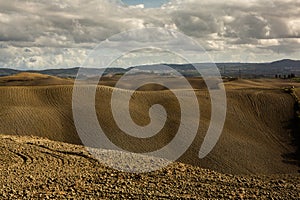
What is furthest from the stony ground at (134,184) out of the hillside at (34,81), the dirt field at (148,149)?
the hillside at (34,81)

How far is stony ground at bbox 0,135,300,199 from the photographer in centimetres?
1200

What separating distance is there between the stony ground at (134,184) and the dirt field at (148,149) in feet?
0.11

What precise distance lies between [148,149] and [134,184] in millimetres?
23695

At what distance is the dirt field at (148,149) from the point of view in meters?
12.6

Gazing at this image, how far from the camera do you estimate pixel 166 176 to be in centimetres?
1398

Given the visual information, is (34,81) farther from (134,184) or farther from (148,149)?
(134,184)

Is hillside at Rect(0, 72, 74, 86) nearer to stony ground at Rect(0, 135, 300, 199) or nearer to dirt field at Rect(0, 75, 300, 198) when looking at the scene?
dirt field at Rect(0, 75, 300, 198)

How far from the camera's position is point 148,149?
3662cm

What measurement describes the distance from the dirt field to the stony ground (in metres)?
0.03

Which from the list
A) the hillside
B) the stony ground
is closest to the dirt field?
the stony ground

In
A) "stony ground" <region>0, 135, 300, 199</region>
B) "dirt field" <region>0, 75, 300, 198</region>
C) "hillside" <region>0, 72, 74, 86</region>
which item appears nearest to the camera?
"stony ground" <region>0, 135, 300, 199</region>

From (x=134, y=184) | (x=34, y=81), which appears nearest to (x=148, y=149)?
(x=134, y=184)

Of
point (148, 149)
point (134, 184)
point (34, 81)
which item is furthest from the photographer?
point (34, 81)

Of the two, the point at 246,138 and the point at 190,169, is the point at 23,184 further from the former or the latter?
the point at 246,138
